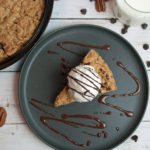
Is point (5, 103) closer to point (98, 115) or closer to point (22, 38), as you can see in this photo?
point (22, 38)

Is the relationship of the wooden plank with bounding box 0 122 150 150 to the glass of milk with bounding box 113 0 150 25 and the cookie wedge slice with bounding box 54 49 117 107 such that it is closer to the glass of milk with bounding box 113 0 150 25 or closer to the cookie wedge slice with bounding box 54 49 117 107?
the cookie wedge slice with bounding box 54 49 117 107

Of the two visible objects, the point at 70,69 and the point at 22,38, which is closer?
the point at 22,38

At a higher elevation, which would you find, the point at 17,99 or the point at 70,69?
the point at 70,69

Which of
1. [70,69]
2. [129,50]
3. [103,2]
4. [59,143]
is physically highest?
[103,2]

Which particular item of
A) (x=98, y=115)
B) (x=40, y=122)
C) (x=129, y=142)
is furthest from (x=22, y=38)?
(x=129, y=142)

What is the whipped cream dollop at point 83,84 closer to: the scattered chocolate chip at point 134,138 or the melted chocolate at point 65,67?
the melted chocolate at point 65,67

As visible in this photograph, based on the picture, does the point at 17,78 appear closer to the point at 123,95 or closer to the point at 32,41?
the point at 32,41

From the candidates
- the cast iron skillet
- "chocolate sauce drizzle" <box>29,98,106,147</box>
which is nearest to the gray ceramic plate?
"chocolate sauce drizzle" <box>29,98,106,147</box>
